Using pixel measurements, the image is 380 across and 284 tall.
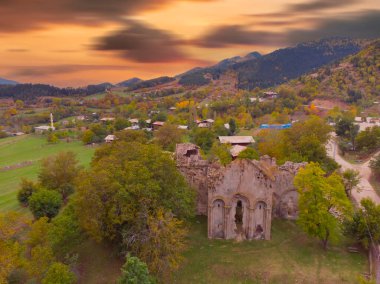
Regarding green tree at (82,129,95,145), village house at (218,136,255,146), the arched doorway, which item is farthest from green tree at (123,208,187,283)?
green tree at (82,129,95,145)

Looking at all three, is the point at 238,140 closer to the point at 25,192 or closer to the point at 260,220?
the point at 260,220

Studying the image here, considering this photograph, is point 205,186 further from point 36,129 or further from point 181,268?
point 36,129

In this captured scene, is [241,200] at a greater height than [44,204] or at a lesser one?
greater

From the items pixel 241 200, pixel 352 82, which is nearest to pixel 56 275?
pixel 241 200

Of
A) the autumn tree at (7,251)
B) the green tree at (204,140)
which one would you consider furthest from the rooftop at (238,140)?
the autumn tree at (7,251)

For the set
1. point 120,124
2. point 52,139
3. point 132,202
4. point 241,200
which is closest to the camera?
point 132,202

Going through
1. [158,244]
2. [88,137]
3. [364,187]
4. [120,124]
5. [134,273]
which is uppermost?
[120,124]

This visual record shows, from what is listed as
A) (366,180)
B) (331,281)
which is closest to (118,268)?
(331,281)

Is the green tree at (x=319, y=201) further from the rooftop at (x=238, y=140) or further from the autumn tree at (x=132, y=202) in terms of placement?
the rooftop at (x=238, y=140)
